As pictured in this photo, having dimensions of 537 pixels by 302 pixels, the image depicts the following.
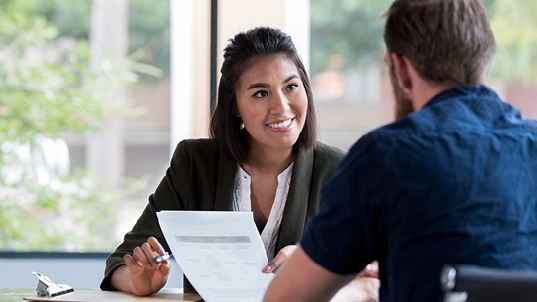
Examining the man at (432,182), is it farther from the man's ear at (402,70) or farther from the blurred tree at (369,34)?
the blurred tree at (369,34)

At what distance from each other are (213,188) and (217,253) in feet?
1.53

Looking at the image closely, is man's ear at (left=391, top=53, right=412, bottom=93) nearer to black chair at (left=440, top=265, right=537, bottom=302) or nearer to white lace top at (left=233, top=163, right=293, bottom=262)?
black chair at (left=440, top=265, right=537, bottom=302)

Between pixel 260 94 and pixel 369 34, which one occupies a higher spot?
pixel 369 34

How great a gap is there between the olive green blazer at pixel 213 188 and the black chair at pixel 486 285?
1.10 metres

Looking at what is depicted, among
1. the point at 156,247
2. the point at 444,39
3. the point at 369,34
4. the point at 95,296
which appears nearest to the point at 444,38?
the point at 444,39

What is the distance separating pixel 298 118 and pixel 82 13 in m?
3.42

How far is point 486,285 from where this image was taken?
0.91m

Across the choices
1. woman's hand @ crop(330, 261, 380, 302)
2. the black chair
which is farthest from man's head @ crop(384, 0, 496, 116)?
woman's hand @ crop(330, 261, 380, 302)

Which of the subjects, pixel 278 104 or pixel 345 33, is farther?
pixel 345 33

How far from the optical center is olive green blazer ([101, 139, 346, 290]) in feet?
6.63

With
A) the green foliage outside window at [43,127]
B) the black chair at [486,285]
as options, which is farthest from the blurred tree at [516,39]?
the black chair at [486,285]

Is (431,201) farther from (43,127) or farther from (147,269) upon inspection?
(43,127)

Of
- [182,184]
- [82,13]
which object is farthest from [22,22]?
[182,184]

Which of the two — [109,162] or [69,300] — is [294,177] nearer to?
[69,300]
